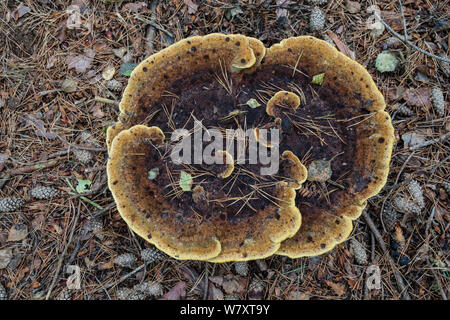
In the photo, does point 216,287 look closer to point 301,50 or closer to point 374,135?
point 374,135

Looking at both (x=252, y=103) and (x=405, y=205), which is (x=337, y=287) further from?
(x=252, y=103)

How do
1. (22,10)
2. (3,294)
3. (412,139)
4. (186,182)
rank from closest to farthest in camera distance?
1. (186,182)
2. (3,294)
3. (412,139)
4. (22,10)

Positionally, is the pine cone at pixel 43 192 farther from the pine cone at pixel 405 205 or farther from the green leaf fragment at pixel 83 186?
the pine cone at pixel 405 205

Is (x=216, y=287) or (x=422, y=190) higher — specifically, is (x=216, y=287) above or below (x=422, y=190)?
below

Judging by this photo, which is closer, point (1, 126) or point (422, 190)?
point (422, 190)

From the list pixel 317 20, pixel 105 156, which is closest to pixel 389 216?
pixel 317 20

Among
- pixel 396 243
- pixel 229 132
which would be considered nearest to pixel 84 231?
pixel 229 132
